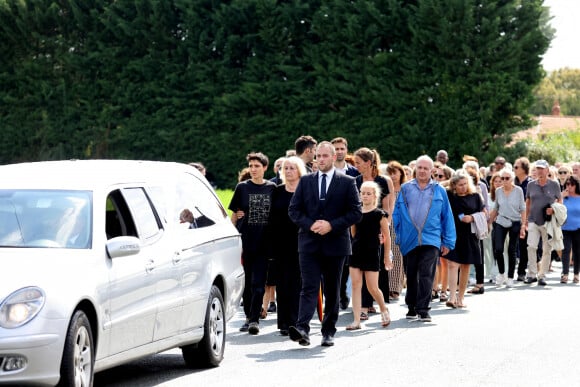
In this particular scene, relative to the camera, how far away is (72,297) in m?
8.16

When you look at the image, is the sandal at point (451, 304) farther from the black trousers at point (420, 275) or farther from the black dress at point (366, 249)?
the black dress at point (366, 249)

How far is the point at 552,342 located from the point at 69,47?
4510cm

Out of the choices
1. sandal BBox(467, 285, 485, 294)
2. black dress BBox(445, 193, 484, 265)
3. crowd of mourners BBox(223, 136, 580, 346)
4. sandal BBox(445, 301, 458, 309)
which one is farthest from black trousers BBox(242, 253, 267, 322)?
sandal BBox(467, 285, 485, 294)

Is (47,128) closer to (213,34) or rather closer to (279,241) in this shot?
(213,34)

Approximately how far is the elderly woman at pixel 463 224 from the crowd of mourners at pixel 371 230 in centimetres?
1

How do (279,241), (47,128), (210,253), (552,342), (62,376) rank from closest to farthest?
(62,376), (210,253), (552,342), (279,241), (47,128)

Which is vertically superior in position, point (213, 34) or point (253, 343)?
point (213, 34)

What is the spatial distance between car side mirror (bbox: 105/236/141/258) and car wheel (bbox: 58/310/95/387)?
0.56m

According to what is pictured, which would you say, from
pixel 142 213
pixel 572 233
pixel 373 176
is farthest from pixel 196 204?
pixel 572 233

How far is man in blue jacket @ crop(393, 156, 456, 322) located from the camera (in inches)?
589

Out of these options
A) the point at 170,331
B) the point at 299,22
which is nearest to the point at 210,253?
the point at 170,331

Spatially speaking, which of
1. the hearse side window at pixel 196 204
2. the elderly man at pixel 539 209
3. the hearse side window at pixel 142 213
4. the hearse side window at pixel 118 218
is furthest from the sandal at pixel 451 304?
the hearse side window at pixel 118 218

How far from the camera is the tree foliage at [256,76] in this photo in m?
45.7

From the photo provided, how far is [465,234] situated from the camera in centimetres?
1762
